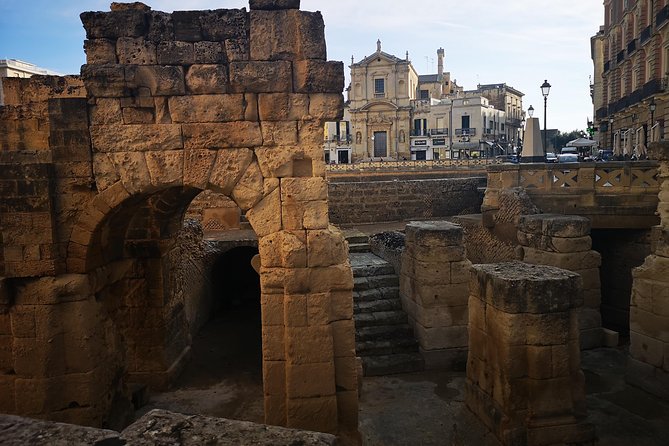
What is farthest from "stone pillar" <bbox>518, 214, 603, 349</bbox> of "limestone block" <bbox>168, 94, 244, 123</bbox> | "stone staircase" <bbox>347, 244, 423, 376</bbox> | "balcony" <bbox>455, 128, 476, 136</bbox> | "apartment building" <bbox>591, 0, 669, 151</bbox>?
"balcony" <bbox>455, 128, 476, 136</bbox>

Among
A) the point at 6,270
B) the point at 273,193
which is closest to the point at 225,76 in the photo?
the point at 273,193

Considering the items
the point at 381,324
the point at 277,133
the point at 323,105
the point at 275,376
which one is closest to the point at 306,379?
the point at 275,376

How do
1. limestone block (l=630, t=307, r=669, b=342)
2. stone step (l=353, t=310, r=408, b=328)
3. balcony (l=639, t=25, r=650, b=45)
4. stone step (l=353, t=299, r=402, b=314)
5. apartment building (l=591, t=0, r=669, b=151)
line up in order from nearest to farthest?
1. limestone block (l=630, t=307, r=669, b=342)
2. stone step (l=353, t=310, r=408, b=328)
3. stone step (l=353, t=299, r=402, b=314)
4. apartment building (l=591, t=0, r=669, b=151)
5. balcony (l=639, t=25, r=650, b=45)

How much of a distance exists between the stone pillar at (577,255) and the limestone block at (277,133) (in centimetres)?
585

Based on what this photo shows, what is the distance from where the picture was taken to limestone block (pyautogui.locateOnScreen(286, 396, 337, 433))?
513 cm

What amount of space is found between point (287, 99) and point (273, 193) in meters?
0.95

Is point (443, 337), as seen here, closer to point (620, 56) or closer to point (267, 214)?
point (267, 214)

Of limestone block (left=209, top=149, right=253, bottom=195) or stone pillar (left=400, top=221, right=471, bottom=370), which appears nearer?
limestone block (left=209, top=149, right=253, bottom=195)

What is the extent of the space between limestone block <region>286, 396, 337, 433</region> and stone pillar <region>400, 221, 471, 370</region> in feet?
12.0

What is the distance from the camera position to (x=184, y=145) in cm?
507

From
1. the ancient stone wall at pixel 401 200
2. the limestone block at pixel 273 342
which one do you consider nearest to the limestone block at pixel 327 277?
the limestone block at pixel 273 342

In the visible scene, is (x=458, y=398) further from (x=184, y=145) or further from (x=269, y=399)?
(x=184, y=145)

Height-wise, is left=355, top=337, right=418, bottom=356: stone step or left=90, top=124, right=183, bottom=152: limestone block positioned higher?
left=90, top=124, right=183, bottom=152: limestone block

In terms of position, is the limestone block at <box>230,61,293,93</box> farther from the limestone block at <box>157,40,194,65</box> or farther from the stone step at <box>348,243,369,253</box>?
the stone step at <box>348,243,369,253</box>
